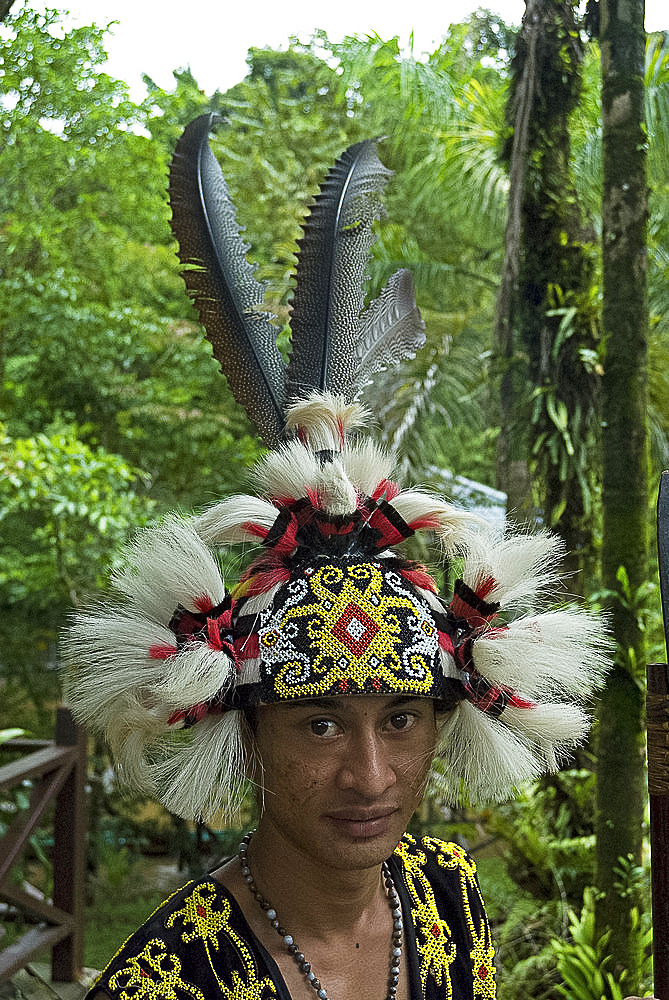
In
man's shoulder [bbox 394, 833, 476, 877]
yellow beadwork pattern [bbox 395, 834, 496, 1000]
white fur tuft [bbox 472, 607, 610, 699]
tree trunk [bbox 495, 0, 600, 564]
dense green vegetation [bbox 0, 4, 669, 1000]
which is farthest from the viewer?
dense green vegetation [bbox 0, 4, 669, 1000]

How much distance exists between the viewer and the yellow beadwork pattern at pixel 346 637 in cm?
94

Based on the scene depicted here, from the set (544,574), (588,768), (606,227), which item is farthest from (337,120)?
(544,574)

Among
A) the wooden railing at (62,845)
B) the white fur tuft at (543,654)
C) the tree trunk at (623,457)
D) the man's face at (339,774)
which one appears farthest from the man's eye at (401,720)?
the wooden railing at (62,845)

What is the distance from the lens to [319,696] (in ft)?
3.09

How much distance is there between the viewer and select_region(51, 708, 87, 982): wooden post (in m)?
2.87

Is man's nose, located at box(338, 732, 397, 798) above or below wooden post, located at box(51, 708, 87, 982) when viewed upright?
above

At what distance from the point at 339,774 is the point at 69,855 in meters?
2.26

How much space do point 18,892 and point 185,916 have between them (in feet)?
5.52

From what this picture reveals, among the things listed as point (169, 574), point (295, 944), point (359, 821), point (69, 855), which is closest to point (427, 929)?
point (295, 944)

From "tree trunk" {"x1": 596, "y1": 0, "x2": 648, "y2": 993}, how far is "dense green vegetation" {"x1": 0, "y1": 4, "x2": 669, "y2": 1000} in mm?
125

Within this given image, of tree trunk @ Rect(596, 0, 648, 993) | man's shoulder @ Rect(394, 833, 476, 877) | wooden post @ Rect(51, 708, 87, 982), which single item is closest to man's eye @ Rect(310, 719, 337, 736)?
man's shoulder @ Rect(394, 833, 476, 877)

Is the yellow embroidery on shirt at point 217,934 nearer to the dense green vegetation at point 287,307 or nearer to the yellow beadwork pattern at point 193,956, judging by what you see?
the yellow beadwork pattern at point 193,956

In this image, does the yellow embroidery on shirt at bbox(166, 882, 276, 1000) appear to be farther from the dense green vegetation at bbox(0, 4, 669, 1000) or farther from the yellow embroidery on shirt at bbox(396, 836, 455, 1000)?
the dense green vegetation at bbox(0, 4, 669, 1000)

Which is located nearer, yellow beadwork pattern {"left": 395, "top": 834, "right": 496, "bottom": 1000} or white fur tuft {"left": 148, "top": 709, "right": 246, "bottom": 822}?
white fur tuft {"left": 148, "top": 709, "right": 246, "bottom": 822}
